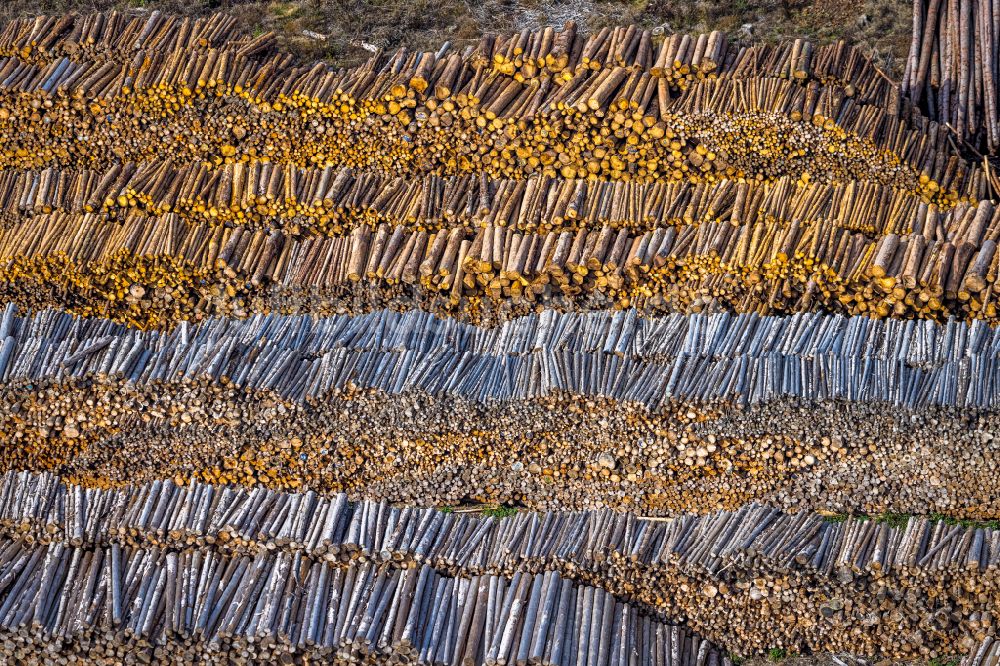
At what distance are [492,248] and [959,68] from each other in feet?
20.3

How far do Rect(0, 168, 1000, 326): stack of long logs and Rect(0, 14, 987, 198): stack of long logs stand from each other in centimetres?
48

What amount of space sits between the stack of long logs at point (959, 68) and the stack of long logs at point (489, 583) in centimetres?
547

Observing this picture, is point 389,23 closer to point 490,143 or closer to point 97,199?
point 490,143

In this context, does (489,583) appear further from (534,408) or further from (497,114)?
(497,114)

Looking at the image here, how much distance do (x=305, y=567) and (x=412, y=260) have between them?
3.50 meters

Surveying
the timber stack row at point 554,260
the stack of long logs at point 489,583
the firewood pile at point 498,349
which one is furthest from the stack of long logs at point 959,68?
the stack of long logs at point 489,583

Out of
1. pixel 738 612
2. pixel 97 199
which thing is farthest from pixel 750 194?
pixel 97 199

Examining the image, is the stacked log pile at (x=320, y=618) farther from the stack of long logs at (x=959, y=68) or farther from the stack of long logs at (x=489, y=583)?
the stack of long logs at (x=959, y=68)

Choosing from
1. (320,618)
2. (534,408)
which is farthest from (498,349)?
(320,618)

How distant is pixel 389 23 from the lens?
14383 millimetres

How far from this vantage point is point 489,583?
832cm

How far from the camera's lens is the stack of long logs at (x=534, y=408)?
855cm

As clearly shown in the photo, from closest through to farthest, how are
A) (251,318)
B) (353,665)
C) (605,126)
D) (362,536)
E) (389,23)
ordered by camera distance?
(353,665) → (362,536) → (251,318) → (605,126) → (389,23)

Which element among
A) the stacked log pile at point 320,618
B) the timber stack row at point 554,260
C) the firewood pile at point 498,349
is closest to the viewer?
the stacked log pile at point 320,618
